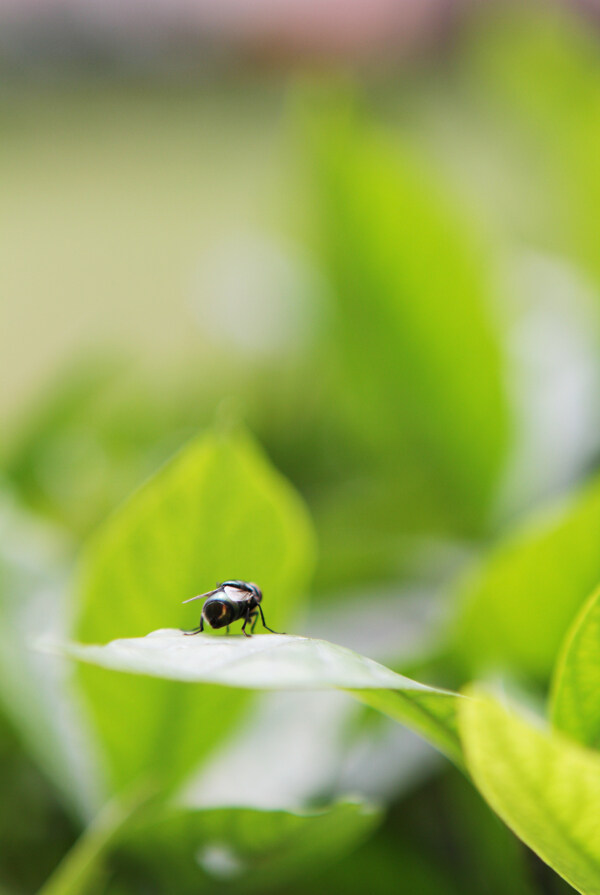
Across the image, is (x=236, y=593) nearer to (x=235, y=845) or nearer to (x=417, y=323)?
(x=235, y=845)

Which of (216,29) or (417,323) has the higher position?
(216,29)

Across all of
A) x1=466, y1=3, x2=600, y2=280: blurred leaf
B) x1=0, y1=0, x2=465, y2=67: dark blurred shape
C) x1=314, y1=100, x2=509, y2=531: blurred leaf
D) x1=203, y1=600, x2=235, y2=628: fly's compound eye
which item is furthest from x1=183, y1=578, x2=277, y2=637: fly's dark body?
x1=0, y1=0, x2=465, y2=67: dark blurred shape

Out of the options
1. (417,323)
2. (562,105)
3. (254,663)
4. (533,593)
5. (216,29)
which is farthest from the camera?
(216,29)

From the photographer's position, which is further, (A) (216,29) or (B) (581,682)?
(A) (216,29)

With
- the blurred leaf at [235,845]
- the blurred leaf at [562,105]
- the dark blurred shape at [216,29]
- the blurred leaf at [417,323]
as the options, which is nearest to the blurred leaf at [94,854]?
the blurred leaf at [235,845]

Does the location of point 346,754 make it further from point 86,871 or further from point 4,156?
point 4,156

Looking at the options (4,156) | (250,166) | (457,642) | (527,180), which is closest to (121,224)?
(250,166)

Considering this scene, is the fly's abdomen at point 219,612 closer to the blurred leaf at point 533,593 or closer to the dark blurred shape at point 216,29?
the blurred leaf at point 533,593

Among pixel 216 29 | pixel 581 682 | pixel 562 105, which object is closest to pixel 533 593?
pixel 581 682
